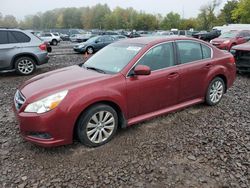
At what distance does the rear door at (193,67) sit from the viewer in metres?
4.58

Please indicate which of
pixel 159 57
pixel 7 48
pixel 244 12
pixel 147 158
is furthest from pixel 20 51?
pixel 244 12

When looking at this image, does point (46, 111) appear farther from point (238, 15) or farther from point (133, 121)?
point (238, 15)

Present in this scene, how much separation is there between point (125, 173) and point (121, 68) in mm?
1610

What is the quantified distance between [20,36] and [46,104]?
6.24 meters

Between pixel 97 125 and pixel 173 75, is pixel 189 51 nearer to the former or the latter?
pixel 173 75

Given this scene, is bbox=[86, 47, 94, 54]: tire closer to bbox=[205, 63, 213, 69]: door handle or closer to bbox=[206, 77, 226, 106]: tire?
bbox=[206, 77, 226, 106]: tire

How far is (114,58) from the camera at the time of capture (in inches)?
170

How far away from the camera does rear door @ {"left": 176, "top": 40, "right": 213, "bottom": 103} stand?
458cm

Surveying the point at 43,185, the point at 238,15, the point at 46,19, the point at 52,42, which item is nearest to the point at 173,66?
the point at 43,185

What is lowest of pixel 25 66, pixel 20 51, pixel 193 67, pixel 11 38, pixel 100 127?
pixel 100 127

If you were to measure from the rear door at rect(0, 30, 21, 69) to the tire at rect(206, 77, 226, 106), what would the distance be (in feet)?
21.1

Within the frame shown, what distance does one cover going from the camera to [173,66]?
4434 millimetres

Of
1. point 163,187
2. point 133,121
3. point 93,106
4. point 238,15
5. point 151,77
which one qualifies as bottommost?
point 163,187

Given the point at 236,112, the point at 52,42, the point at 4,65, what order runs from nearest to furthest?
the point at 236,112 → the point at 4,65 → the point at 52,42
